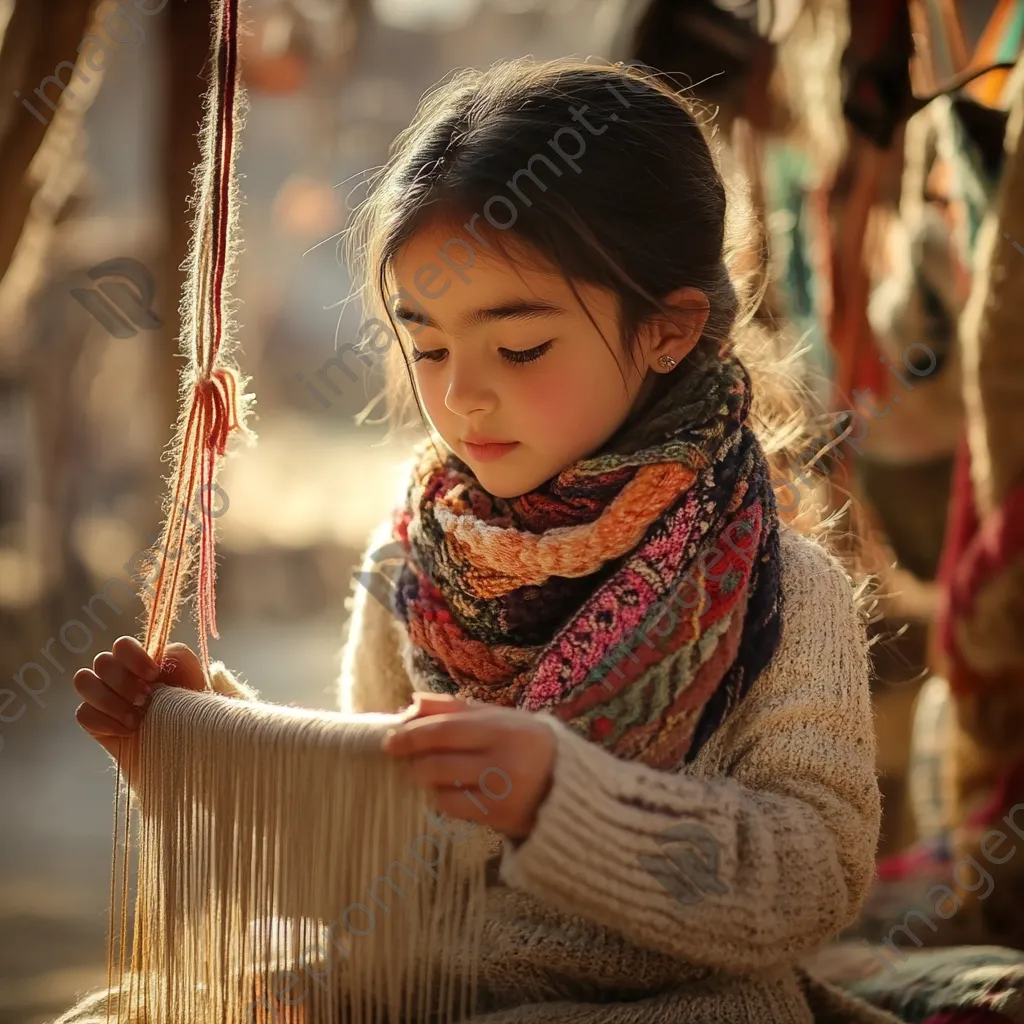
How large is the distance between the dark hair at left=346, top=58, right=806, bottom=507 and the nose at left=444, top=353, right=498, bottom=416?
90 mm

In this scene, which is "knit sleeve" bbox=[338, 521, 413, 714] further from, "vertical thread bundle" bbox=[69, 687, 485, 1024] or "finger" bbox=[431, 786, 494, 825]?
"finger" bbox=[431, 786, 494, 825]

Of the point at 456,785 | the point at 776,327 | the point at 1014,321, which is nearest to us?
the point at 456,785

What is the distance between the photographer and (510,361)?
1035 mm

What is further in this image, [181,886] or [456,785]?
[181,886]

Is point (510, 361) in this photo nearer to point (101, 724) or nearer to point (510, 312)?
point (510, 312)

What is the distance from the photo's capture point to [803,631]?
3.60 feet

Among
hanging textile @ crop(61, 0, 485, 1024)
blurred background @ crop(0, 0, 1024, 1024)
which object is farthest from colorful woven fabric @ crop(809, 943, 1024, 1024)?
hanging textile @ crop(61, 0, 485, 1024)

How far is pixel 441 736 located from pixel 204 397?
398mm

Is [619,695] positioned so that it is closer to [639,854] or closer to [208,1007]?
[639,854]

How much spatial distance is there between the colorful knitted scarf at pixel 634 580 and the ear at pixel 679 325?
1.1 inches

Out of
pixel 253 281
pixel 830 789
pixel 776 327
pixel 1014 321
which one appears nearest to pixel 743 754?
pixel 830 789

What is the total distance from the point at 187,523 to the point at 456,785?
0.38m

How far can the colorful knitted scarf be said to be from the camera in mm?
1028

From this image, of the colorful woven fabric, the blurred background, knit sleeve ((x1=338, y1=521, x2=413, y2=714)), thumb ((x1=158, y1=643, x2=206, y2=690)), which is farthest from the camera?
the blurred background
